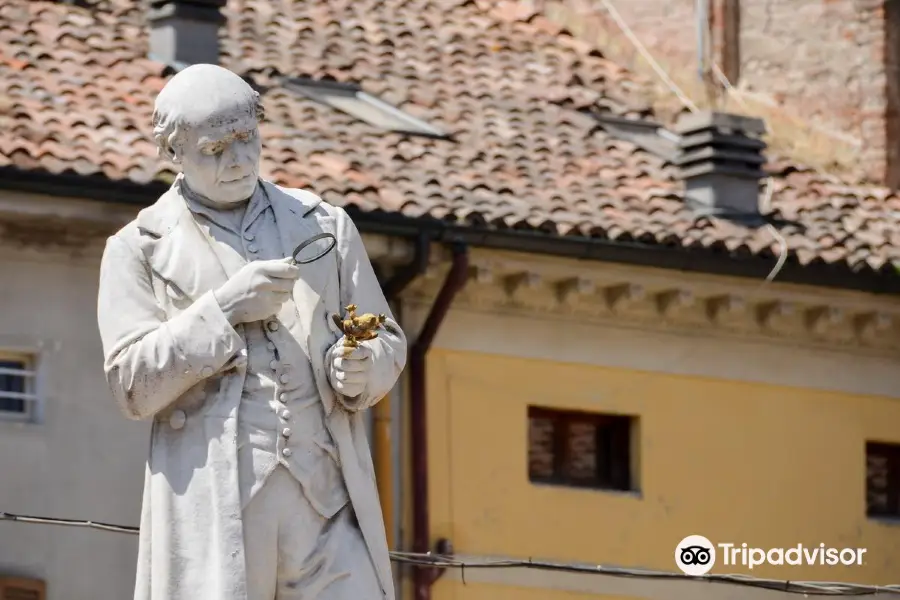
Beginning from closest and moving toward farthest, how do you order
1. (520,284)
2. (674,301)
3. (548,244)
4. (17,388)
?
1. (17,388)
2. (548,244)
3. (520,284)
4. (674,301)

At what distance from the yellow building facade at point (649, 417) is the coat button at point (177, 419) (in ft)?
42.4

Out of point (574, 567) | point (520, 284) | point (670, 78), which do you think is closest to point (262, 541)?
point (574, 567)

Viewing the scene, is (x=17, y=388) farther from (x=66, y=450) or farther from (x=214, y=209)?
(x=214, y=209)

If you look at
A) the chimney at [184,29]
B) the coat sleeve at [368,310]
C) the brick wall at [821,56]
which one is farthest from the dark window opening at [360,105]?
the coat sleeve at [368,310]

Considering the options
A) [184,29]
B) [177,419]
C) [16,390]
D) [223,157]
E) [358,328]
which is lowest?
[177,419]

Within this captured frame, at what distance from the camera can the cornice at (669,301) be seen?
2333 centimetres

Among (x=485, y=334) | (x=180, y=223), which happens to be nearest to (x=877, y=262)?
(x=485, y=334)

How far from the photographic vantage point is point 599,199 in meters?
23.8

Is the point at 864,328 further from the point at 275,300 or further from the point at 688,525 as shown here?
the point at 275,300

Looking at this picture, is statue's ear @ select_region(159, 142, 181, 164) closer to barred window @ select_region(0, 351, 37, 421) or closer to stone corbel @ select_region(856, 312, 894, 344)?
barred window @ select_region(0, 351, 37, 421)

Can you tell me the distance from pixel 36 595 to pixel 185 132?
11875 millimetres

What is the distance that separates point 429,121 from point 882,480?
4.43m

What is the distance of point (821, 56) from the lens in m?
29.7

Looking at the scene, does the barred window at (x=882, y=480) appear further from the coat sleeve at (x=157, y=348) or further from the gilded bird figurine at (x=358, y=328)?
the coat sleeve at (x=157, y=348)
